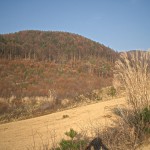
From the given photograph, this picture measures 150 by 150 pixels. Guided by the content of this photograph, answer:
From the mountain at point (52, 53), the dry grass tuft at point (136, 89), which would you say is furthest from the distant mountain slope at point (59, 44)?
the dry grass tuft at point (136, 89)

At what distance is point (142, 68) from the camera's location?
5355 mm

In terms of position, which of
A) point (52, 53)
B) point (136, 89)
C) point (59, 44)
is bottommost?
point (136, 89)

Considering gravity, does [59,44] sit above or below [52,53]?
above

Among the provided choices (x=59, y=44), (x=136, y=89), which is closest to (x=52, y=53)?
(x=59, y=44)

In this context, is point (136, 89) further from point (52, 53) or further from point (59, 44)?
point (59, 44)

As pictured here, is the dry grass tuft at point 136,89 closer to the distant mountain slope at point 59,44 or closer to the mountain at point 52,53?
the mountain at point 52,53

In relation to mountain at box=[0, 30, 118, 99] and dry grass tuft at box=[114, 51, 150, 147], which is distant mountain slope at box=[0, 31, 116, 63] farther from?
dry grass tuft at box=[114, 51, 150, 147]

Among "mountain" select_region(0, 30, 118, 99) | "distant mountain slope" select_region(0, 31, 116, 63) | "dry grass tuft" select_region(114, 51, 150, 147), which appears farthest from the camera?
"distant mountain slope" select_region(0, 31, 116, 63)

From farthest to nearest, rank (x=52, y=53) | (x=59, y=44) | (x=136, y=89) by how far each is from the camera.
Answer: (x=59, y=44), (x=52, y=53), (x=136, y=89)

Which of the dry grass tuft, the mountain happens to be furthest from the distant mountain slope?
the dry grass tuft

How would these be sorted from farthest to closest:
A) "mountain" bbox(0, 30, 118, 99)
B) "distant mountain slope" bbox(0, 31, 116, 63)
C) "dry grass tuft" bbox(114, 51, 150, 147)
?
"distant mountain slope" bbox(0, 31, 116, 63), "mountain" bbox(0, 30, 118, 99), "dry grass tuft" bbox(114, 51, 150, 147)

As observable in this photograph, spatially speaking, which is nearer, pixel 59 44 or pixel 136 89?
pixel 136 89

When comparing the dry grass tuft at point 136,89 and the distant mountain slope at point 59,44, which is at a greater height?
the distant mountain slope at point 59,44

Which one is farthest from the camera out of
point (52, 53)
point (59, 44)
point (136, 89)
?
point (59, 44)
